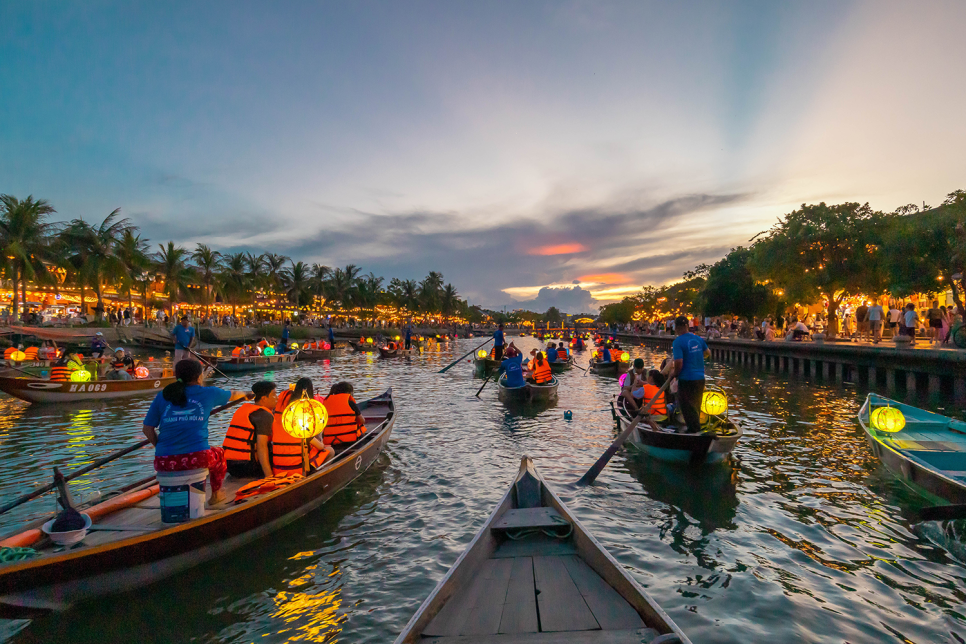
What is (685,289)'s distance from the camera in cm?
9656

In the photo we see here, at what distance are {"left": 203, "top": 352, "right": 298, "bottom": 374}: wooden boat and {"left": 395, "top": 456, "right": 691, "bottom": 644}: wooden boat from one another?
26838mm

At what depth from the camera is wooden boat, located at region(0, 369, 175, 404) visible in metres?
16.7

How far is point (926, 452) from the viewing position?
8562mm

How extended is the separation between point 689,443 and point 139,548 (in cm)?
899

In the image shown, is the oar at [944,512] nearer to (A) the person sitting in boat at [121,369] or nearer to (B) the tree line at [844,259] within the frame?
(B) the tree line at [844,259]

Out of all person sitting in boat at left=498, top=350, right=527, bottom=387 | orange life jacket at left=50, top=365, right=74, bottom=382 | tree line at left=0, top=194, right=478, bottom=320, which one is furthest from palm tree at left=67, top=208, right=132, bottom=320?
person sitting in boat at left=498, top=350, right=527, bottom=387

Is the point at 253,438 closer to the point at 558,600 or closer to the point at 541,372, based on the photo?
the point at 558,600

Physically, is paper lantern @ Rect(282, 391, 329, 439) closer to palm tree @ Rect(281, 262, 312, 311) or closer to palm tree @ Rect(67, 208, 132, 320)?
palm tree @ Rect(67, 208, 132, 320)

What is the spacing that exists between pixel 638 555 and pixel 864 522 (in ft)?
12.7

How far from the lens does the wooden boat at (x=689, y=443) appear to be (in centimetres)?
955

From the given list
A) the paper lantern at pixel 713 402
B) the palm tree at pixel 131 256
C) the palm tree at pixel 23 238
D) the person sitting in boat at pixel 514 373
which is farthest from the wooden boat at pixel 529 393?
the palm tree at pixel 131 256

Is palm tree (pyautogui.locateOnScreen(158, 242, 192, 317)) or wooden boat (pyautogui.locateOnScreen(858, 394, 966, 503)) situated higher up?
palm tree (pyautogui.locateOnScreen(158, 242, 192, 317))

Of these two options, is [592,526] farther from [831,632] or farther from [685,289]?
[685,289]

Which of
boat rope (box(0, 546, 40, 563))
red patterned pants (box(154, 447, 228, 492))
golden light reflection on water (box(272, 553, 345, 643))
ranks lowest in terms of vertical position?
golden light reflection on water (box(272, 553, 345, 643))
